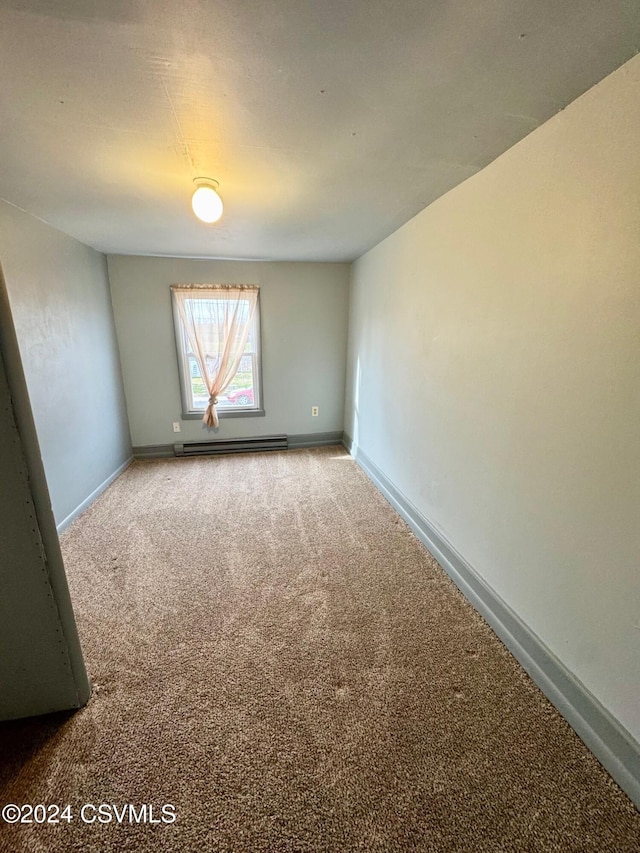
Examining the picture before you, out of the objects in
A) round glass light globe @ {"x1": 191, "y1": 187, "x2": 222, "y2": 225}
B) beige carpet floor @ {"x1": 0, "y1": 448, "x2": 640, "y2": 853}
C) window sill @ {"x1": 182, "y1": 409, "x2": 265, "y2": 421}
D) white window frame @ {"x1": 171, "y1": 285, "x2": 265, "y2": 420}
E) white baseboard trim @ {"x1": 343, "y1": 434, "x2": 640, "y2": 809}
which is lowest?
beige carpet floor @ {"x1": 0, "y1": 448, "x2": 640, "y2": 853}

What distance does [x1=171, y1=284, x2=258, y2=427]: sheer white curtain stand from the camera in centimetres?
334

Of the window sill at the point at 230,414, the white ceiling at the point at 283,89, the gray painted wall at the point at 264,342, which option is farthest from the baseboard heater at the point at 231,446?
the white ceiling at the point at 283,89

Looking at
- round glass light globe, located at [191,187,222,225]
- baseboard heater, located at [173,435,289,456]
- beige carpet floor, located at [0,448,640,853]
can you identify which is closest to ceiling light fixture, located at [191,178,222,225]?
round glass light globe, located at [191,187,222,225]

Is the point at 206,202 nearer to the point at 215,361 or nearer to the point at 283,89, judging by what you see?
the point at 283,89

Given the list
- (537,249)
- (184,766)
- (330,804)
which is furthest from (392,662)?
(537,249)

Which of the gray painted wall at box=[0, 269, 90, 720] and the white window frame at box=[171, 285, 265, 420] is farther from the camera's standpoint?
the white window frame at box=[171, 285, 265, 420]

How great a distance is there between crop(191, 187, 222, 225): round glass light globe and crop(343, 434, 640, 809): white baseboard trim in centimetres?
224

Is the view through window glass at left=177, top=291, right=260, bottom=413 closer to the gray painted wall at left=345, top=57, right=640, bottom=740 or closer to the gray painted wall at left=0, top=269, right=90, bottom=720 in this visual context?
the gray painted wall at left=345, top=57, right=640, bottom=740

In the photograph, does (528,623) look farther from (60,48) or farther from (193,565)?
(60,48)

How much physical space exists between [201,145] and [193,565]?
2.12 meters

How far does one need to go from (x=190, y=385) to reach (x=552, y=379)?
334 centimetres

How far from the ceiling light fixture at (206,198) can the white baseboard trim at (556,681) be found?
225 centimetres

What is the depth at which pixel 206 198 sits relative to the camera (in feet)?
5.32

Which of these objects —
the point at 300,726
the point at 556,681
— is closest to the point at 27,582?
the point at 300,726
